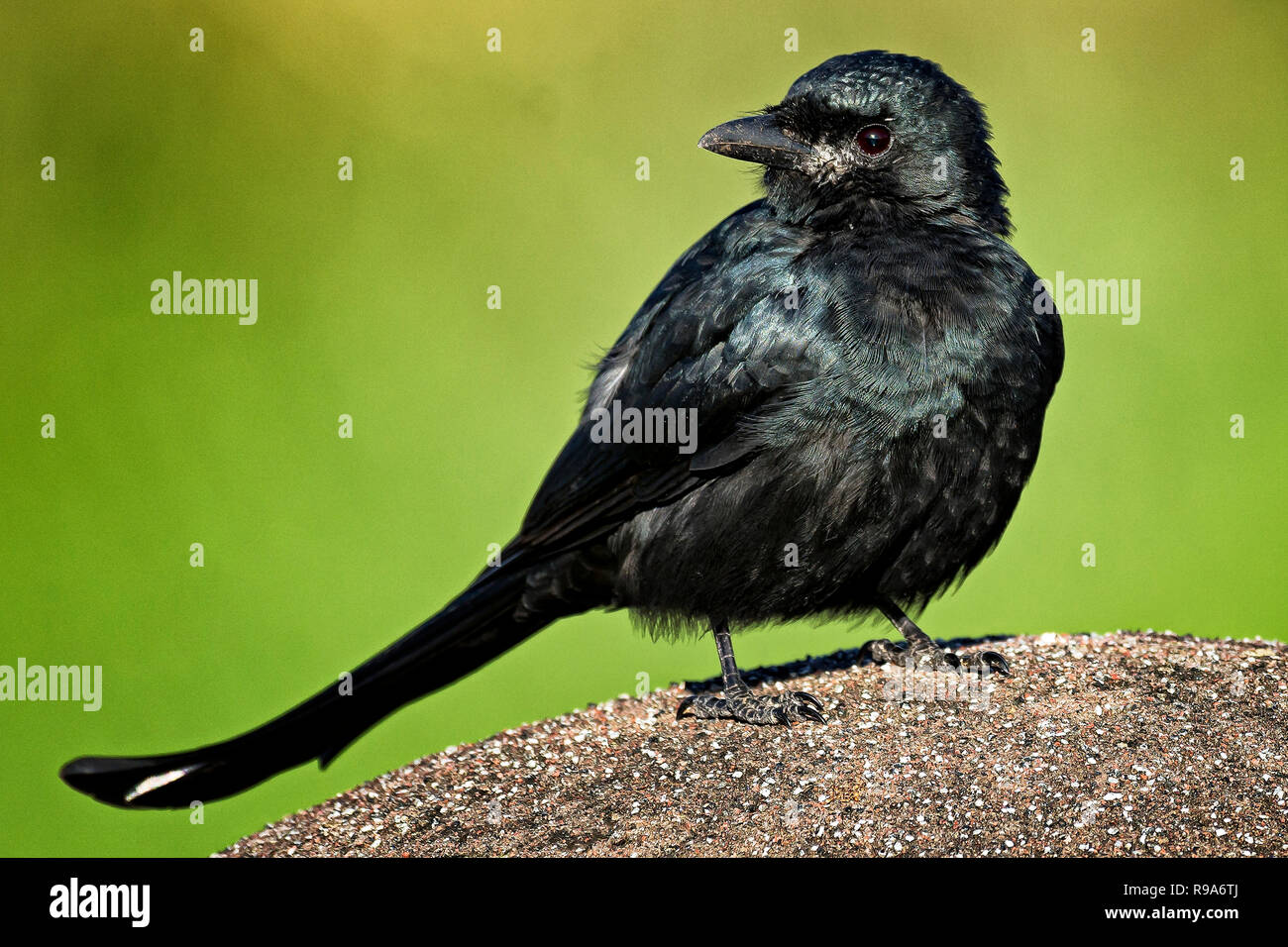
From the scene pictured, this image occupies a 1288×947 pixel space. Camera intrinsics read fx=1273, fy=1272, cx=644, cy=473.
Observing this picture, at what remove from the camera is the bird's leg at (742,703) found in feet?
17.3

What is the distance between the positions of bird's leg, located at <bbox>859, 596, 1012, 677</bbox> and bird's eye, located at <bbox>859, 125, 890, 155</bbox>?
2050 millimetres

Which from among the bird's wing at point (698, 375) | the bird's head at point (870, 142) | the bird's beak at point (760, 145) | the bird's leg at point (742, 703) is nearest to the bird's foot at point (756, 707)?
the bird's leg at point (742, 703)

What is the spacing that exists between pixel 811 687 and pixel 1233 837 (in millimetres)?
1883

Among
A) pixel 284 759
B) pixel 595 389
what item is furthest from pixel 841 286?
pixel 284 759

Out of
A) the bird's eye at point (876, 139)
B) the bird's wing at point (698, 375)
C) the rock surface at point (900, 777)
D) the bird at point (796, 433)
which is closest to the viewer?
the rock surface at point (900, 777)

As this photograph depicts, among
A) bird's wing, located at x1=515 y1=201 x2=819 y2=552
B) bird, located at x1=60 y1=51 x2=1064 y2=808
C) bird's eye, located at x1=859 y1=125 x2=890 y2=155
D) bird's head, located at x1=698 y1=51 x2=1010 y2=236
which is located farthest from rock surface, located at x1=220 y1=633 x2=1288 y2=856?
bird's eye, located at x1=859 y1=125 x2=890 y2=155

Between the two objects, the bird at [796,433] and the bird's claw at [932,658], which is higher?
the bird at [796,433]

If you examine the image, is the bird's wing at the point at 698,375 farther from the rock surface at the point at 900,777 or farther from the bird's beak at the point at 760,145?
the rock surface at the point at 900,777

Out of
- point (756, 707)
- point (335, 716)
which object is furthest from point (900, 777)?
point (335, 716)

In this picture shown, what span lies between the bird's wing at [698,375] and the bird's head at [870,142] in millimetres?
281

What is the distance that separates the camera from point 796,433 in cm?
526

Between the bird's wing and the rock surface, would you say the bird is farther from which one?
the rock surface

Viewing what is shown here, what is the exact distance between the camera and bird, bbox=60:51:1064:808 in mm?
5223

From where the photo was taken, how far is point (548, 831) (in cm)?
469
